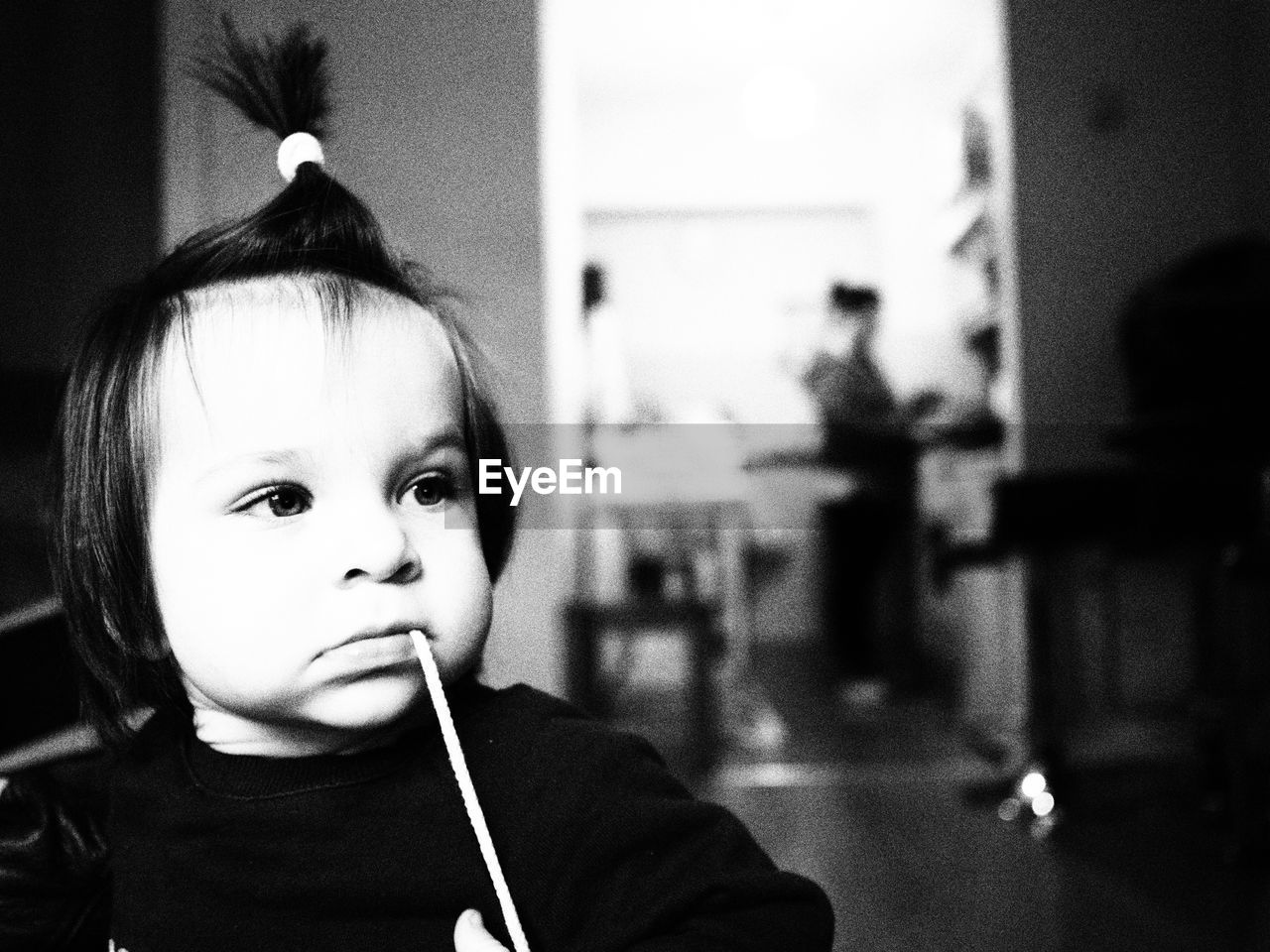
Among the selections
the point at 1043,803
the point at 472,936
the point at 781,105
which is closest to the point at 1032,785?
the point at 1043,803

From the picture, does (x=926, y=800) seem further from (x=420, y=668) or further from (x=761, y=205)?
(x=761, y=205)

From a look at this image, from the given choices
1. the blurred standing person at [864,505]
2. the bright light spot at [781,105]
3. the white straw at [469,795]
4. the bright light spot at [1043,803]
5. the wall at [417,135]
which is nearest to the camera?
the white straw at [469,795]

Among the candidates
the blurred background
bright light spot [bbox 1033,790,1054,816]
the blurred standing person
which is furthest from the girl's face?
the blurred standing person

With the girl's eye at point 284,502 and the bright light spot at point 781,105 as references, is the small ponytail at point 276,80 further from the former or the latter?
the bright light spot at point 781,105

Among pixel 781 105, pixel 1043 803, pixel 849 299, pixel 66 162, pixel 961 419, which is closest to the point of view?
pixel 66 162

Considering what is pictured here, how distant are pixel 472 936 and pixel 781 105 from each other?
3973 millimetres

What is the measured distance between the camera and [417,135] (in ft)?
1.67

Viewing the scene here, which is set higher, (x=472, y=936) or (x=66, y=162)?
(x=66, y=162)

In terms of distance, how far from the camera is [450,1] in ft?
1.69

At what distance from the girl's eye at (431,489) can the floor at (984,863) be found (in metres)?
0.28

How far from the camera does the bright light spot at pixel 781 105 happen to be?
12.5 ft

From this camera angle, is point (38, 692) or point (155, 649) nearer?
point (155, 649)

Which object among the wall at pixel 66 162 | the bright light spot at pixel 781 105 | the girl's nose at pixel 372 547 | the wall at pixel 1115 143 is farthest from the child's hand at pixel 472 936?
the bright light spot at pixel 781 105

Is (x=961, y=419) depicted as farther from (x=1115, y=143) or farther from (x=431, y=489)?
(x=431, y=489)
